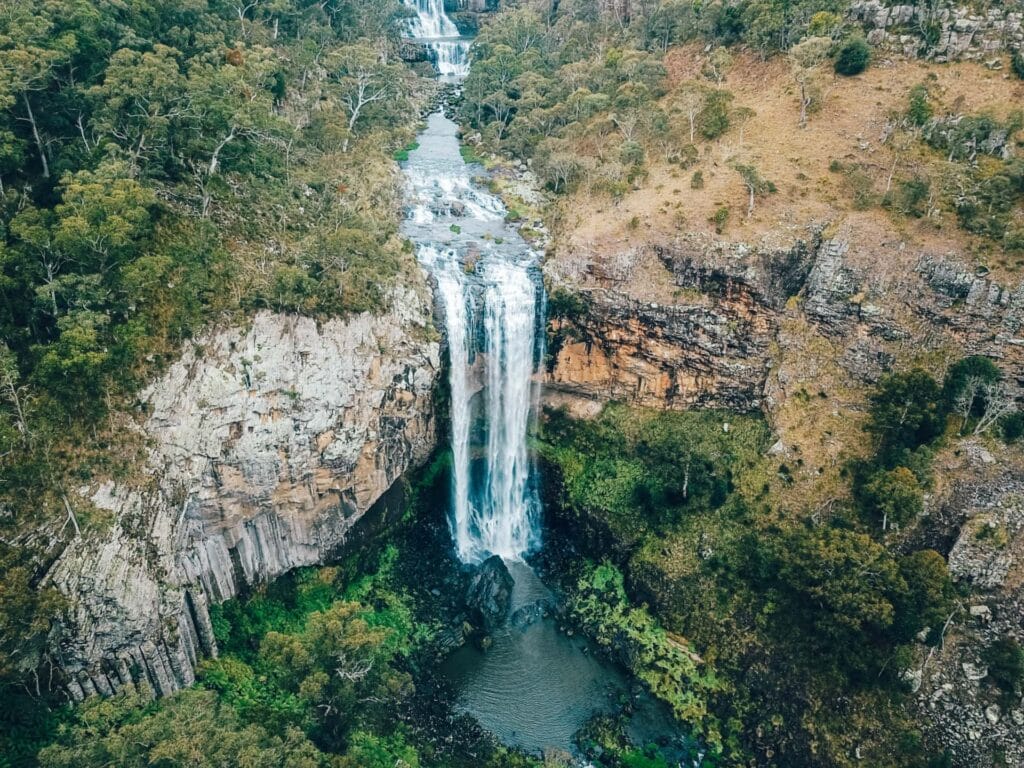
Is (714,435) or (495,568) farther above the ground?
(714,435)

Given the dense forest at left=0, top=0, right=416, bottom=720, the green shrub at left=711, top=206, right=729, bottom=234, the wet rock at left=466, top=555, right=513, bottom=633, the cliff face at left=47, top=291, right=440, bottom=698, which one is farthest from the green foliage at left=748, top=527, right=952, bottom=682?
the dense forest at left=0, top=0, right=416, bottom=720

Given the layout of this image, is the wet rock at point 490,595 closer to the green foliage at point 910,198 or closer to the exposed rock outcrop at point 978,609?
the exposed rock outcrop at point 978,609

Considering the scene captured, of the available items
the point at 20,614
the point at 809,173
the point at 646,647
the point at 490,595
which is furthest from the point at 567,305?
the point at 20,614

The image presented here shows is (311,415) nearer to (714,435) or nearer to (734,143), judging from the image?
(714,435)

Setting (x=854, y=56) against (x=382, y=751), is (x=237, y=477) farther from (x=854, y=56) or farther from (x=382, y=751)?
(x=854, y=56)

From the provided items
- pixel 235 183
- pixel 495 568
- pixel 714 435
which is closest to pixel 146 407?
pixel 235 183

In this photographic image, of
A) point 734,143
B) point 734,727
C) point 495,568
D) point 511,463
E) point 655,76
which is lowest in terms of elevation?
point 734,727
